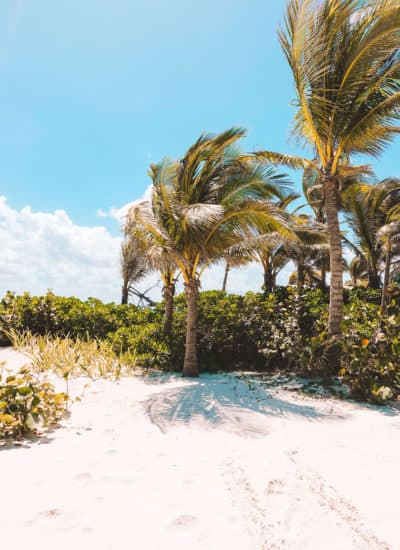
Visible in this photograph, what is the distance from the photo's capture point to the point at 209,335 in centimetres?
896

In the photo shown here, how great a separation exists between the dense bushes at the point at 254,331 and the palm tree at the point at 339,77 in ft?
→ 2.84

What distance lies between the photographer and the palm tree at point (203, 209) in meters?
7.57

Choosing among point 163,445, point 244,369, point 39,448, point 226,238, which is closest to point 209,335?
point 244,369

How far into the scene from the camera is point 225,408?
5.29 metres

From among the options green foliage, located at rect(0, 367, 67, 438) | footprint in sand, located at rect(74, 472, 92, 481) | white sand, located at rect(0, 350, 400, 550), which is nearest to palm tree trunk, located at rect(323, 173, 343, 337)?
white sand, located at rect(0, 350, 400, 550)

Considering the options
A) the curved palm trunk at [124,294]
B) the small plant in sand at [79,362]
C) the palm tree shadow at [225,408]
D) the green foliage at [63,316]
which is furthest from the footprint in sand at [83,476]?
the curved palm trunk at [124,294]

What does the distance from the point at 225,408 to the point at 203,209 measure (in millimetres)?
3842

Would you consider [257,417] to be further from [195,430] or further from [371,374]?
[371,374]

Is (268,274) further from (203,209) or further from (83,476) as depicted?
(83,476)

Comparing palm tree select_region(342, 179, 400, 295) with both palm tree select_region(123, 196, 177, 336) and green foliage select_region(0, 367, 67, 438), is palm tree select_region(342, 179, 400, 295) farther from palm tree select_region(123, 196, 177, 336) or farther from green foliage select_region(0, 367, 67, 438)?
green foliage select_region(0, 367, 67, 438)

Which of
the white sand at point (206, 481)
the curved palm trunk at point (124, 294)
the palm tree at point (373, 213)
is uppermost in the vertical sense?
the palm tree at point (373, 213)

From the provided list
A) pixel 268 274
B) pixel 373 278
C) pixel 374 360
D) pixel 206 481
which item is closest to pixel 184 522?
pixel 206 481

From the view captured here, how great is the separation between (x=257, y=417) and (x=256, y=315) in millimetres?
3981

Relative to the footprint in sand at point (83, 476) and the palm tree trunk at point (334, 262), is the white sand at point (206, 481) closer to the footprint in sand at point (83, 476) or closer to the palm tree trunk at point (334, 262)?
the footprint in sand at point (83, 476)
